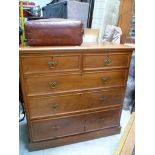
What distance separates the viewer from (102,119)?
69.7 inches

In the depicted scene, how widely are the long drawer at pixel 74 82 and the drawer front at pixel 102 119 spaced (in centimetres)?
32

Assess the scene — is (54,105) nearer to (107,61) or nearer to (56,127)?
(56,127)

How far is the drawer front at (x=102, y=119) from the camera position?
1715mm

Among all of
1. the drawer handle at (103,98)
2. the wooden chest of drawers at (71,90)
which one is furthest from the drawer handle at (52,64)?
the drawer handle at (103,98)

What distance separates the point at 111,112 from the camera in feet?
5.85

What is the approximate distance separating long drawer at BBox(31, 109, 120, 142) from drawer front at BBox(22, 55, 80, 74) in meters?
0.49

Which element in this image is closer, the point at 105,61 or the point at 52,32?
the point at 52,32

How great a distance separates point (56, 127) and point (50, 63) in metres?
0.64

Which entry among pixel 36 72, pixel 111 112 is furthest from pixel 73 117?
pixel 36 72

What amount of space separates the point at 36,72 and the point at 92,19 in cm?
110

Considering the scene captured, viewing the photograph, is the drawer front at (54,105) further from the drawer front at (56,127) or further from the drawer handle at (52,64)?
the drawer handle at (52,64)

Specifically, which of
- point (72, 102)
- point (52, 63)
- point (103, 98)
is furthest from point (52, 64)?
point (103, 98)

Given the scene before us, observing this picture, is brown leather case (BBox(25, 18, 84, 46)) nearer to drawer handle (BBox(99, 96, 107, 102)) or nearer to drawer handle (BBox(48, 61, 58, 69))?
drawer handle (BBox(48, 61, 58, 69))
